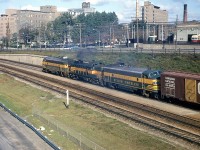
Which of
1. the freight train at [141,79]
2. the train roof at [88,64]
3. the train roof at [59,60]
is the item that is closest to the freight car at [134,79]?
the freight train at [141,79]

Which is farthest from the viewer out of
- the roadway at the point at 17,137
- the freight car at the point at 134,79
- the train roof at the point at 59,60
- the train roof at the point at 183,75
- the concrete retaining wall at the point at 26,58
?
the concrete retaining wall at the point at 26,58

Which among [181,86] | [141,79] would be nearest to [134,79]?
[141,79]

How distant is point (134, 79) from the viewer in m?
36.8

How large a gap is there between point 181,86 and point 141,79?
614cm

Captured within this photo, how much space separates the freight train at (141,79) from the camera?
29.9 meters

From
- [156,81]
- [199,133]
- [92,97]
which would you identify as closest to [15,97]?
[92,97]

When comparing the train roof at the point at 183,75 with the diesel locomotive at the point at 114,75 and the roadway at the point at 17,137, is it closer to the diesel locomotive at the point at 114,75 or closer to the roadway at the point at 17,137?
the diesel locomotive at the point at 114,75

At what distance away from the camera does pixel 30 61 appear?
8819cm

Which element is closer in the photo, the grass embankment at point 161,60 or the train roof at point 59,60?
the grass embankment at point 161,60

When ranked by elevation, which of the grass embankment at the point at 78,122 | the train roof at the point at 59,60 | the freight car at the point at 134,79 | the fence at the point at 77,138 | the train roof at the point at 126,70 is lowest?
the grass embankment at the point at 78,122

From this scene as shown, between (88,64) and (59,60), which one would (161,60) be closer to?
(88,64)

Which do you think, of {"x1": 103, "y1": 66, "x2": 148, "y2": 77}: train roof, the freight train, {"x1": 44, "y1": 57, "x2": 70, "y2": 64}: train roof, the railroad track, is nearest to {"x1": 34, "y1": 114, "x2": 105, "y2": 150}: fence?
the railroad track

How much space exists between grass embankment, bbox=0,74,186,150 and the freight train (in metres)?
7.57

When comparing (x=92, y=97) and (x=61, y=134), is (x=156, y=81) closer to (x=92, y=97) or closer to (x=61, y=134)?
(x=92, y=97)
